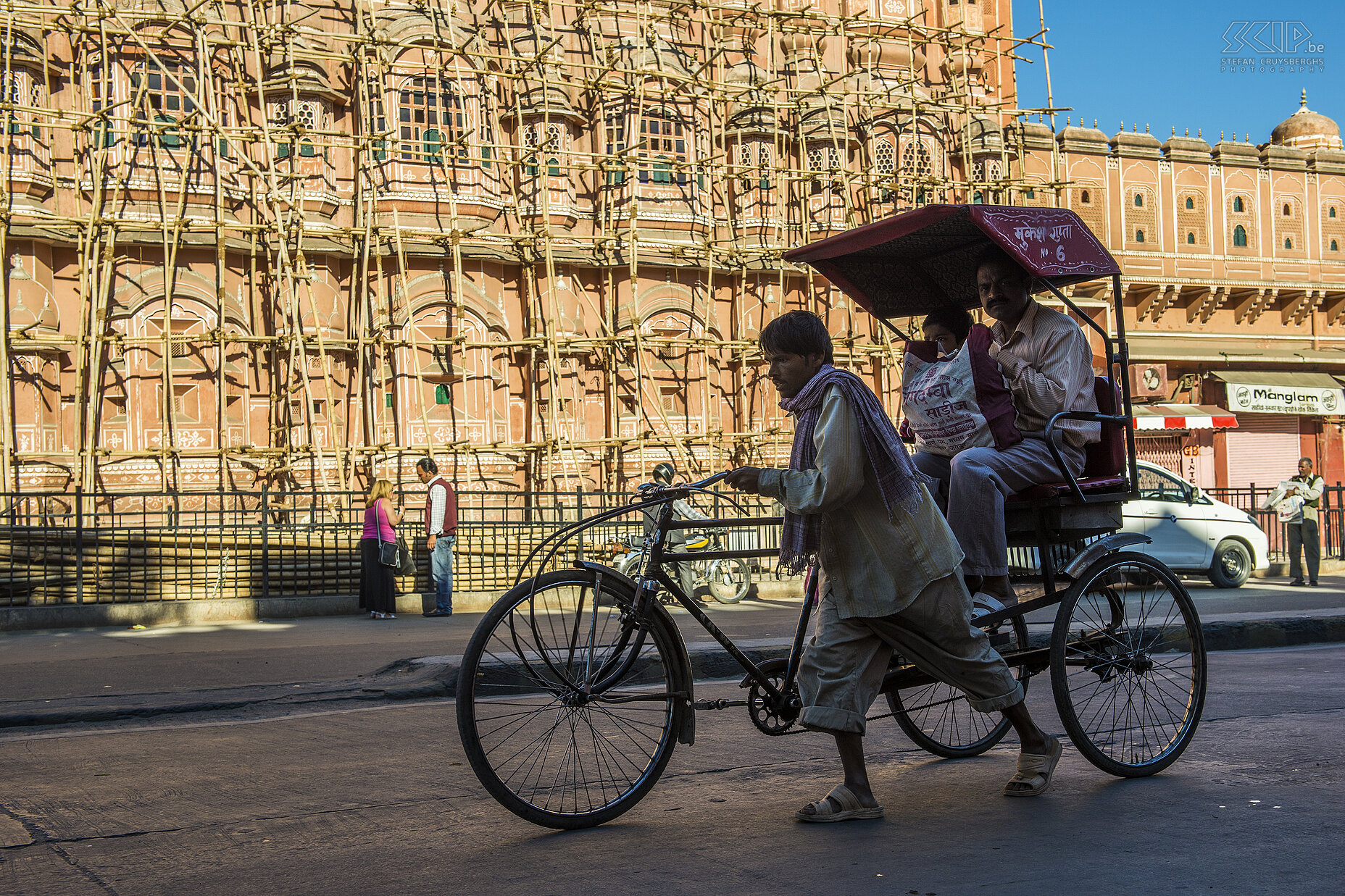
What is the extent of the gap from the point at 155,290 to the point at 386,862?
59.9ft

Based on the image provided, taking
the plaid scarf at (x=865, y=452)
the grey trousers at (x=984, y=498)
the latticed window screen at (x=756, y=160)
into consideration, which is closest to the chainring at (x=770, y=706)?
the plaid scarf at (x=865, y=452)

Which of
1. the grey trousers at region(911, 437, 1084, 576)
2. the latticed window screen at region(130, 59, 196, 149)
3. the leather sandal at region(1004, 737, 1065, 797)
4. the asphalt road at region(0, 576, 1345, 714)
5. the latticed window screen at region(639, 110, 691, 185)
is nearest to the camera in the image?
the leather sandal at region(1004, 737, 1065, 797)

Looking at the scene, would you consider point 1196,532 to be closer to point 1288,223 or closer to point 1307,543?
point 1307,543

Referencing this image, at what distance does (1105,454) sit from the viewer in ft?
17.1

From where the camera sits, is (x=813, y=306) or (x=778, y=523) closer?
(x=778, y=523)

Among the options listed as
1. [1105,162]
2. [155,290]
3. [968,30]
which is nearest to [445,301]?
[155,290]

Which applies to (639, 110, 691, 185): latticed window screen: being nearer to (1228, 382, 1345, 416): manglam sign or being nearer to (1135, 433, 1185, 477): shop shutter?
(1135, 433, 1185, 477): shop shutter

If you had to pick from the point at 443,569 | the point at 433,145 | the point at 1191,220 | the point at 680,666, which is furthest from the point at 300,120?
A: the point at 1191,220

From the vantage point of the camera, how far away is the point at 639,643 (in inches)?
163

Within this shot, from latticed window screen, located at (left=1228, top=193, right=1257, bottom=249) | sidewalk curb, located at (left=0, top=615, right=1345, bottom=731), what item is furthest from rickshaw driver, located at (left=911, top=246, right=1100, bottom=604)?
latticed window screen, located at (left=1228, top=193, right=1257, bottom=249)

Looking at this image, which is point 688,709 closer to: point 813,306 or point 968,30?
point 813,306

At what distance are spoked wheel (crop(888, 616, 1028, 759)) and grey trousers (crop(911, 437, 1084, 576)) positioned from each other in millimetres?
482

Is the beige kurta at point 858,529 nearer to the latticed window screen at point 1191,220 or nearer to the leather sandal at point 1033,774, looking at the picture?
the leather sandal at point 1033,774

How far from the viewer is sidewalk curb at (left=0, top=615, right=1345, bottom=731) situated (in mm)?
6852
